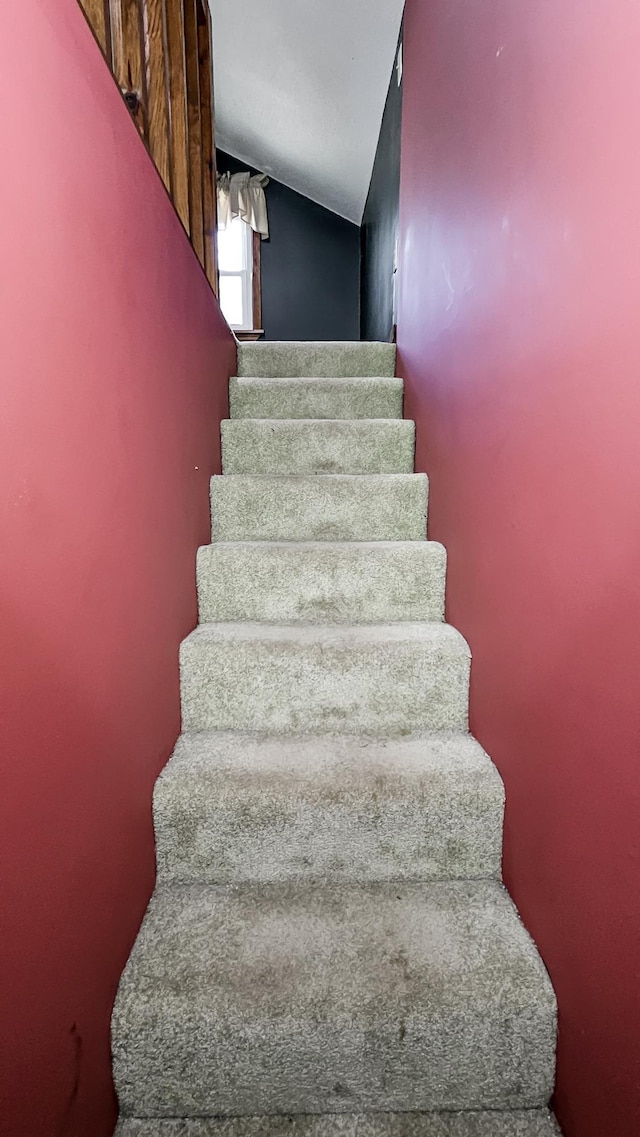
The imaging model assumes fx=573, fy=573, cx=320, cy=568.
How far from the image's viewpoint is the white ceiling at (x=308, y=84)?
2.57m

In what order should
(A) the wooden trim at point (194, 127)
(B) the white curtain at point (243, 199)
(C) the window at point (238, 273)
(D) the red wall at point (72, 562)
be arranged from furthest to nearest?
(C) the window at point (238, 273), (B) the white curtain at point (243, 199), (A) the wooden trim at point (194, 127), (D) the red wall at point (72, 562)

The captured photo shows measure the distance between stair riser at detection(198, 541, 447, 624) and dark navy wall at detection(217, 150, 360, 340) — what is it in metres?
3.56

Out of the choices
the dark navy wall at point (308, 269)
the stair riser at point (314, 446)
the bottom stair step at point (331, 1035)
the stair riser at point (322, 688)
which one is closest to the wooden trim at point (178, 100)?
the stair riser at point (314, 446)

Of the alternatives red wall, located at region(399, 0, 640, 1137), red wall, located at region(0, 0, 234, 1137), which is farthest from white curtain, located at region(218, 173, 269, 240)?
red wall, located at region(0, 0, 234, 1137)

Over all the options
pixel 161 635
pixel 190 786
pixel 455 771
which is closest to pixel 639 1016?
pixel 455 771

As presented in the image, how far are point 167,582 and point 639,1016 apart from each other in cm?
101

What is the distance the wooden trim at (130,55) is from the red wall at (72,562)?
8cm

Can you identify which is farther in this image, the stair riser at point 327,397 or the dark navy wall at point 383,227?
the dark navy wall at point 383,227

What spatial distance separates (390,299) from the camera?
2943mm

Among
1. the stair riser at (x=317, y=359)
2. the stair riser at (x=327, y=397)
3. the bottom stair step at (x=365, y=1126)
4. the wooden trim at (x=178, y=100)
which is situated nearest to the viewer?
the bottom stair step at (x=365, y=1126)

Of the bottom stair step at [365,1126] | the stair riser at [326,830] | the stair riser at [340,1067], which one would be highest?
the stair riser at [326,830]

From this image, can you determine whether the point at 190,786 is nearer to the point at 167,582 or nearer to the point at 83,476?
the point at 167,582

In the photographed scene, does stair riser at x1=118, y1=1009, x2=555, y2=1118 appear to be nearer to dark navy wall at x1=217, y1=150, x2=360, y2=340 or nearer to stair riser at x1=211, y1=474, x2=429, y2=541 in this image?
stair riser at x1=211, y1=474, x2=429, y2=541

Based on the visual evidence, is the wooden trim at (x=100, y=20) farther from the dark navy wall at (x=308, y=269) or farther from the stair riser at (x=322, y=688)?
the dark navy wall at (x=308, y=269)
